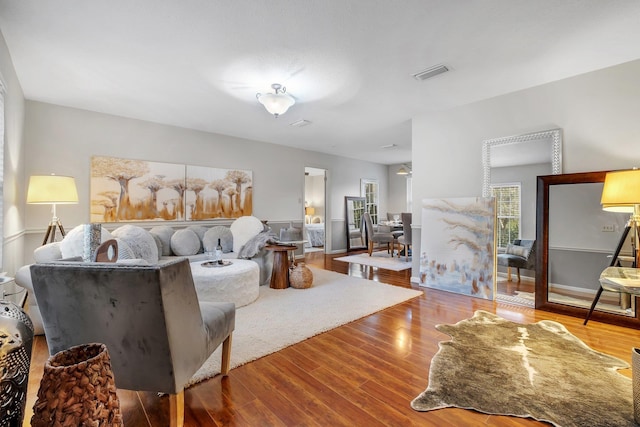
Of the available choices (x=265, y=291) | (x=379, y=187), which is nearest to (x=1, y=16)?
(x=265, y=291)

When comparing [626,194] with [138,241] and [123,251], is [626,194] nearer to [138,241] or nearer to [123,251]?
[123,251]

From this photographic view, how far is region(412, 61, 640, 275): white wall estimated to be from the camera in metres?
2.92

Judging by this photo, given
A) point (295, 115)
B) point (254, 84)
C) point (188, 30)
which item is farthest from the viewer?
point (295, 115)

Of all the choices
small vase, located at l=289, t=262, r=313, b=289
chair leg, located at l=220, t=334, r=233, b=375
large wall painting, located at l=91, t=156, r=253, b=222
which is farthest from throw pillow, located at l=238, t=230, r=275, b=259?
chair leg, located at l=220, t=334, r=233, b=375

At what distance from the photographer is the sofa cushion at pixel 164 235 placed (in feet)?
14.4

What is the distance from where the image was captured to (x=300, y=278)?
13.3ft

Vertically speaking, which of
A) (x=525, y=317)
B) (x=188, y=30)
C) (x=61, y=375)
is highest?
(x=188, y=30)

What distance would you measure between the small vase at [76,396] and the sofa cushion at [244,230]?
11.8ft

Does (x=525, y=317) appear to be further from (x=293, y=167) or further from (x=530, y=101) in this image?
(x=293, y=167)

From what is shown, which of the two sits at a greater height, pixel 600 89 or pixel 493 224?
pixel 600 89

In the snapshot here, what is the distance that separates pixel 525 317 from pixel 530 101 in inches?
102

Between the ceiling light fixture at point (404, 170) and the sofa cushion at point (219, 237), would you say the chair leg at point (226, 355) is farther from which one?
the ceiling light fixture at point (404, 170)

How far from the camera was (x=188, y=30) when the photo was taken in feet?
7.57

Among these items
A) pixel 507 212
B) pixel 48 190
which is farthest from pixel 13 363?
pixel 507 212
